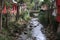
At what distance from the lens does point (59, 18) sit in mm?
11320

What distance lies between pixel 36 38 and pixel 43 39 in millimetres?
1019

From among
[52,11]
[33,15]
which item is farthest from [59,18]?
[33,15]

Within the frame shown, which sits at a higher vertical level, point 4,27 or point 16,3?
point 16,3

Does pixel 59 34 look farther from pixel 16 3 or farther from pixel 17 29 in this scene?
pixel 16 3

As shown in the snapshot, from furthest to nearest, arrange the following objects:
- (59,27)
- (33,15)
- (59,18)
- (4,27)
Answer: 1. (33,15)
2. (4,27)
3. (59,27)
4. (59,18)

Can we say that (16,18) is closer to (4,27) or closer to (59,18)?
(4,27)

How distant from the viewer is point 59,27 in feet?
59.7

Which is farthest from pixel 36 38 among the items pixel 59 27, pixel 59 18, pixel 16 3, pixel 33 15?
pixel 33 15

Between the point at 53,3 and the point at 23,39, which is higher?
the point at 53,3

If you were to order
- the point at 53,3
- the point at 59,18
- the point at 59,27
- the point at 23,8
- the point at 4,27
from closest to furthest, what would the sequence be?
the point at 59,18, the point at 59,27, the point at 4,27, the point at 53,3, the point at 23,8

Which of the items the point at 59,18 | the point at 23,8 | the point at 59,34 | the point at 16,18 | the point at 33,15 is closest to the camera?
the point at 59,18

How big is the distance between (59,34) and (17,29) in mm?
8048

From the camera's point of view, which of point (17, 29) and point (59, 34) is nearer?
point (59, 34)

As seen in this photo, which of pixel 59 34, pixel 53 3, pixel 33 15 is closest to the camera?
Answer: pixel 59 34
